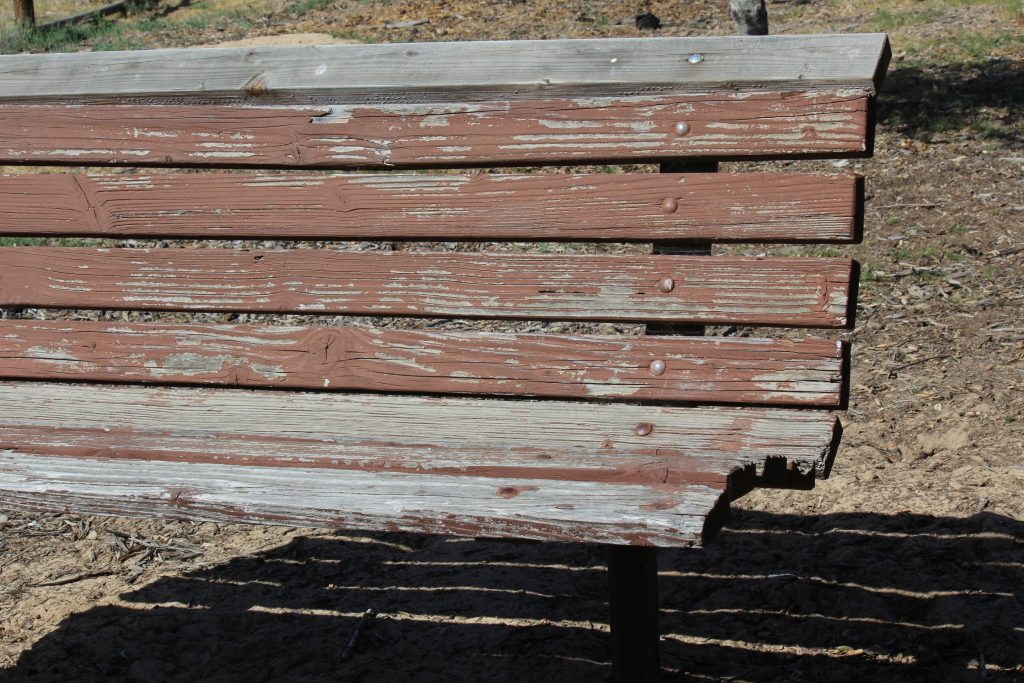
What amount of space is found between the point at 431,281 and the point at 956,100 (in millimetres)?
5722

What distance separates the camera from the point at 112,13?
45.0ft

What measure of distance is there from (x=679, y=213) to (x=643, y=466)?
1.89 ft

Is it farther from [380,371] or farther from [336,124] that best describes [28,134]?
[380,371]

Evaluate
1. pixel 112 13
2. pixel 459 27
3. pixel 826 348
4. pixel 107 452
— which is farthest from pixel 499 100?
pixel 112 13

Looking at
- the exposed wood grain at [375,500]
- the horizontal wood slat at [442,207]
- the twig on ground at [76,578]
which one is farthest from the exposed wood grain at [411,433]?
the twig on ground at [76,578]

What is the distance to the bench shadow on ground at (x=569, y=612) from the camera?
313 cm

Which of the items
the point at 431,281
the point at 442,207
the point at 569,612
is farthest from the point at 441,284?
the point at 569,612

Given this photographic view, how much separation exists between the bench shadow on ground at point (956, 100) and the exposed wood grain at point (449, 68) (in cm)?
482

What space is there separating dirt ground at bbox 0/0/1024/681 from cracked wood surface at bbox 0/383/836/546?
2.53 ft

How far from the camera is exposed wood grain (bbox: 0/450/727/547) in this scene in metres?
1.95

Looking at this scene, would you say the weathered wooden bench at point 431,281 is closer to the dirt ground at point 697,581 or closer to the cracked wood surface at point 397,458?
the cracked wood surface at point 397,458

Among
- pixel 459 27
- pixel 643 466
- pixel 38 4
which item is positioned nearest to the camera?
pixel 643 466

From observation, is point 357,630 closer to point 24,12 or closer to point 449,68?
point 449,68

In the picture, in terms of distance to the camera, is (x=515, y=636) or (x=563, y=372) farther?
(x=515, y=636)
